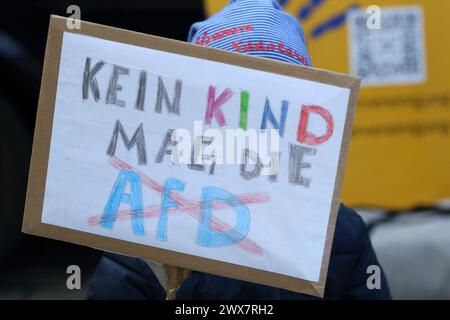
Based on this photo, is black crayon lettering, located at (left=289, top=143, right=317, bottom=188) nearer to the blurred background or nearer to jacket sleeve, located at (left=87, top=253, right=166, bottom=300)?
jacket sleeve, located at (left=87, top=253, right=166, bottom=300)

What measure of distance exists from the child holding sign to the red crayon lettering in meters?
0.23

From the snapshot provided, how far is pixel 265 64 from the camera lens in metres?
1.75

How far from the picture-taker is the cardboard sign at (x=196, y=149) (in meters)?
1.75

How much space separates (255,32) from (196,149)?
1.12ft

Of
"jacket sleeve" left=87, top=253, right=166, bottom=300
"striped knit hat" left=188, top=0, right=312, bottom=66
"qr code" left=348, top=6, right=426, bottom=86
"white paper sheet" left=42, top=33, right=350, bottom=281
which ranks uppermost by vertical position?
"qr code" left=348, top=6, right=426, bottom=86

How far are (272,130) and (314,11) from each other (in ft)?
6.79

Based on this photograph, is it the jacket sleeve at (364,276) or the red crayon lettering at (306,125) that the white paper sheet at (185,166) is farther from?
the jacket sleeve at (364,276)

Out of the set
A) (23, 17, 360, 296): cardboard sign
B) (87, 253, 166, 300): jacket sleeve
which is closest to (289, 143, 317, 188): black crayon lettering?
(23, 17, 360, 296): cardboard sign

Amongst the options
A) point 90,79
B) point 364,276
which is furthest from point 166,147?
point 364,276

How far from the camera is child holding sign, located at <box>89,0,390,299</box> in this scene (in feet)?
6.46

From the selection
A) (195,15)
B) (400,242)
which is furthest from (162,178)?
(195,15)
